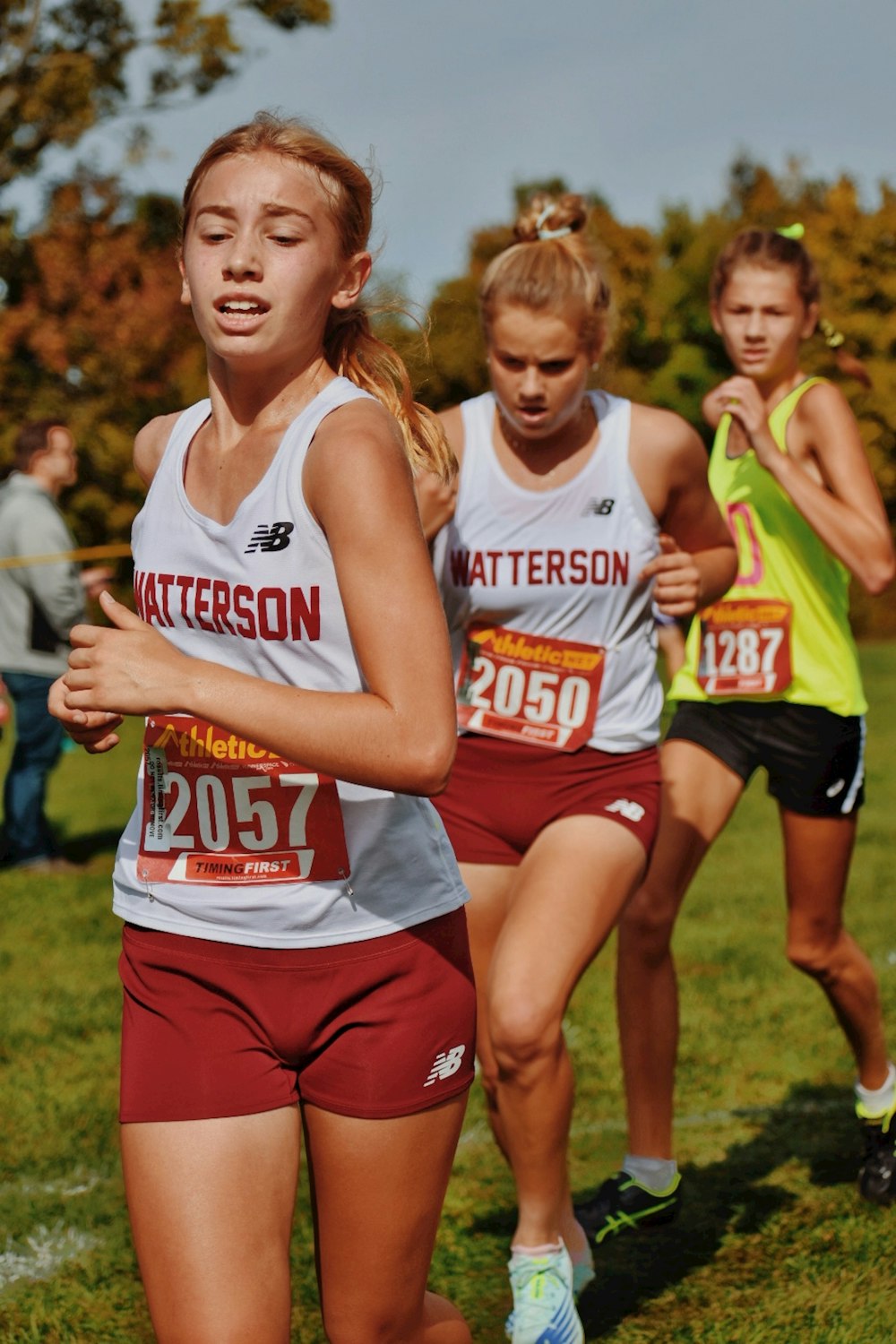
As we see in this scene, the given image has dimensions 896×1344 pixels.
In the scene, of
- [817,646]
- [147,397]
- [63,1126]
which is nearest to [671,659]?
[817,646]

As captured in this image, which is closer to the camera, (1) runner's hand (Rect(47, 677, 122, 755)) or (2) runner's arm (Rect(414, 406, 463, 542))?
(1) runner's hand (Rect(47, 677, 122, 755))

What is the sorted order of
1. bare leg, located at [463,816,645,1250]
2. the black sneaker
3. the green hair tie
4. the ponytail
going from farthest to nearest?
the green hair tie, the black sneaker, bare leg, located at [463,816,645,1250], the ponytail

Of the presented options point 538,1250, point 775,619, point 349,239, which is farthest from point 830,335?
point 349,239

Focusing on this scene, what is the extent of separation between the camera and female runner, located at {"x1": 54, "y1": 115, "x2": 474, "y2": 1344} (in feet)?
7.41

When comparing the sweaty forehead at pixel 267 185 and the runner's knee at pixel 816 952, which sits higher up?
the sweaty forehead at pixel 267 185

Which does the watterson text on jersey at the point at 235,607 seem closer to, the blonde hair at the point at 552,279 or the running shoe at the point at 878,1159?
the blonde hair at the point at 552,279

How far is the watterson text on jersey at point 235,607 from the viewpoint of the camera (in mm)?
2318

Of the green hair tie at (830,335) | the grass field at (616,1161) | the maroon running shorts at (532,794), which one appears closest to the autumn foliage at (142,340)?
the grass field at (616,1161)

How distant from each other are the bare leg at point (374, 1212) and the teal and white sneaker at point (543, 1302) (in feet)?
2.99

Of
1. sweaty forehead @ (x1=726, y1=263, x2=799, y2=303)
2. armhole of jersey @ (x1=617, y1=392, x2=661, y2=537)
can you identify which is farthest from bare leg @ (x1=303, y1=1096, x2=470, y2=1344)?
sweaty forehead @ (x1=726, y1=263, x2=799, y2=303)

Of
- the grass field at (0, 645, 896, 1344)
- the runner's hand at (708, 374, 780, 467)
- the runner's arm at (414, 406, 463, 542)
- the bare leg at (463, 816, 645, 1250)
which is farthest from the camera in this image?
the runner's hand at (708, 374, 780, 467)

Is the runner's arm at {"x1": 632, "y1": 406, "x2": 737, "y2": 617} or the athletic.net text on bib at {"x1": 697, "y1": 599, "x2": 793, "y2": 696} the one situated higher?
the runner's arm at {"x1": 632, "y1": 406, "x2": 737, "y2": 617}

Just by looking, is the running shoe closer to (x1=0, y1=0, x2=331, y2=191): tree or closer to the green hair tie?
the green hair tie

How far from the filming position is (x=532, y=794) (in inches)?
150
